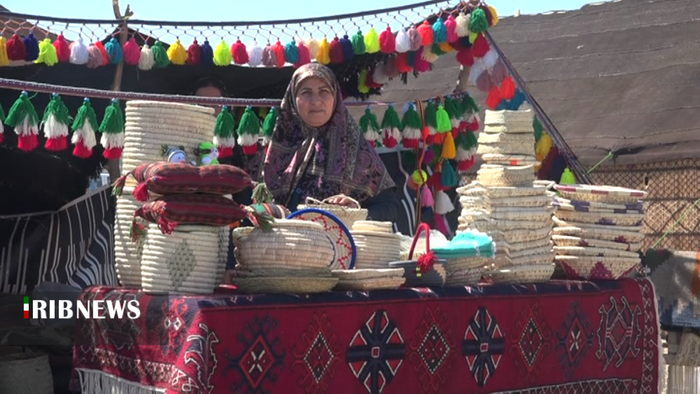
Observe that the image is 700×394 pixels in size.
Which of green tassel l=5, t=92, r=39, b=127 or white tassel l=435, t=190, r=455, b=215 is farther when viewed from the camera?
white tassel l=435, t=190, r=455, b=215

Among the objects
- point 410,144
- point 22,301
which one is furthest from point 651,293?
point 22,301

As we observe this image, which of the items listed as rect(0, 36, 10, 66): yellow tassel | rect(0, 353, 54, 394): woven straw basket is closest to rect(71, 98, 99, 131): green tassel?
rect(0, 36, 10, 66): yellow tassel

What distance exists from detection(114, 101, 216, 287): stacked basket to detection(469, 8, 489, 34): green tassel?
231 cm

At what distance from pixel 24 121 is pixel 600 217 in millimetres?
2605

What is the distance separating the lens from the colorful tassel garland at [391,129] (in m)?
6.06

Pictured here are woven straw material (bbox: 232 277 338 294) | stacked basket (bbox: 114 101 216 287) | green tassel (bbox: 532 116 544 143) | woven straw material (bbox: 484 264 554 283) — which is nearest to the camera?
woven straw material (bbox: 232 277 338 294)

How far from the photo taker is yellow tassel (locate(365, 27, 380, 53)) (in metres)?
5.84

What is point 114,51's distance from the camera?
5.37 meters

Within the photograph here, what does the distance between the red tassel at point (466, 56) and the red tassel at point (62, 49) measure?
2146 millimetres

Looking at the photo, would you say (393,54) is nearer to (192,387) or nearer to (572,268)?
(572,268)

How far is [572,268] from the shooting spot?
16.3 ft

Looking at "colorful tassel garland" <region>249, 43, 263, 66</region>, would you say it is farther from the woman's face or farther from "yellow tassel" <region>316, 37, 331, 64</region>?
the woman's face

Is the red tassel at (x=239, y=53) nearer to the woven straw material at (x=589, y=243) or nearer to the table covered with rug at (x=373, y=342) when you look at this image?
the woven straw material at (x=589, y=243)

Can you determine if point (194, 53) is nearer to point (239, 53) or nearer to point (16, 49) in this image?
point (239, 53)
